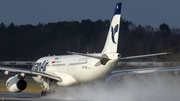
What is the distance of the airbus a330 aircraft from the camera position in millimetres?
21422

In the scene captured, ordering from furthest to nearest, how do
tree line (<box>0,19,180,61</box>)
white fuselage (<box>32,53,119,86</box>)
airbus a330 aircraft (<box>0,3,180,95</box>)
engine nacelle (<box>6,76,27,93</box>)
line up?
tree line (<box>0,19,180,61</box>)
engine nacelle (<box>6,76,27,93</box>)
white fuselage (<box>32,53,119,86</box>)
airbus a330 aircraft (<box>0,3,180,95</box>)

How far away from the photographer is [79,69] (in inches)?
917

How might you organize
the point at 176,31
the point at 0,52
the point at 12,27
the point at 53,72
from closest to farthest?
1. the point at 53,72
2. the point at 0,52
3. the point at 176,31
4. the point at 12,27

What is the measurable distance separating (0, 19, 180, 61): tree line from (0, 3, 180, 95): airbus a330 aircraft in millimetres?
34434

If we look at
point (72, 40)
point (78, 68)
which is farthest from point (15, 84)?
point (72, 40)

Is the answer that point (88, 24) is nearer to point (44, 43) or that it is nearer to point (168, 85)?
point (44, 43)

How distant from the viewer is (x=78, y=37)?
246 ft

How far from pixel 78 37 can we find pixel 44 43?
8124mm

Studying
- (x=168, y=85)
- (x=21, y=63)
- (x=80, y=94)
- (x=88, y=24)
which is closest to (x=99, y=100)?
(x=80, y=94)

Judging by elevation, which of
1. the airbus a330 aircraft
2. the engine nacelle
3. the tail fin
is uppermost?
the tail fin

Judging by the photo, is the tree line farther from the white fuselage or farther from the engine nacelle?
the engine nacelle

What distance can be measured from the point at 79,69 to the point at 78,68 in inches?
6.3

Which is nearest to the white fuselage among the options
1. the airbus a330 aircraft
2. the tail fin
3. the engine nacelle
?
the airbus a330 aircraft

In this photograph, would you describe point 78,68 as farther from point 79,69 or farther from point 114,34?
point 114,34
